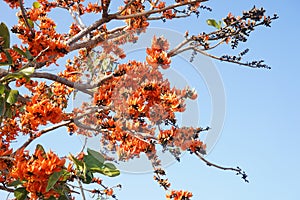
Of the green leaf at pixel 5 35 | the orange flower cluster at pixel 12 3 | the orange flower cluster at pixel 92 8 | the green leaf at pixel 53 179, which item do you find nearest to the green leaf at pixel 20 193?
the green leaf at pixel 53 179

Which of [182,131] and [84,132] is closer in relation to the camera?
[182,131]

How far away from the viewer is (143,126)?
3.46 m

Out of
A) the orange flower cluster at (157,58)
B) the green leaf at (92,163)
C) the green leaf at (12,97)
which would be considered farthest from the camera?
the orange flower cluster at (157,58)

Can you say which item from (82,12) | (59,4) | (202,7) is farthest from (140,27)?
(59,4)

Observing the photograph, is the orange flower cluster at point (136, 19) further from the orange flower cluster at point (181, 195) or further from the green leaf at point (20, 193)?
the green leaf at point (20, 193)

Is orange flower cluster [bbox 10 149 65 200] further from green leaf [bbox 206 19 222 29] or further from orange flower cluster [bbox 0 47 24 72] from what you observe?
green leaf [bbox 206 19 222 29]

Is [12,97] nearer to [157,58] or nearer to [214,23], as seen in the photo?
[157,58]

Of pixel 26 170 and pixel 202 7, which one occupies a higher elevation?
pixel 202 7

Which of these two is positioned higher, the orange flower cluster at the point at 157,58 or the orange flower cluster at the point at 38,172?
the orange flower cluster at the point at 157,58

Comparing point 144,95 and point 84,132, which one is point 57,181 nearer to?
point 144,95

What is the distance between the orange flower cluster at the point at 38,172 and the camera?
2.05 metres

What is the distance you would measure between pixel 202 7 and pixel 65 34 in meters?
2.15

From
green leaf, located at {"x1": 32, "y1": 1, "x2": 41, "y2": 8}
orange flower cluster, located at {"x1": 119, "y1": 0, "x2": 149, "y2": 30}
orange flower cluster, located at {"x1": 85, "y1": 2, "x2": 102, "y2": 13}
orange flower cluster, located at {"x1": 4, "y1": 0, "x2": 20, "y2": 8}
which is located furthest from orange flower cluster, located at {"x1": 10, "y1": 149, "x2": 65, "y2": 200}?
orange flower cluster, located at {"x1": 85, "y1": 2, "x2": 102, "y2": 13}

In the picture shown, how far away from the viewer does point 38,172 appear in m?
2.07
